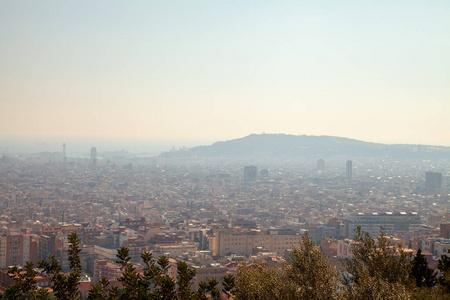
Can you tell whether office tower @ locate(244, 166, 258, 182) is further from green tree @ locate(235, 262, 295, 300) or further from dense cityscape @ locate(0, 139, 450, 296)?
green tree @ locate(235, 262, 295, 300)

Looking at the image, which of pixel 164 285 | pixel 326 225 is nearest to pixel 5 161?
pixel 326 225

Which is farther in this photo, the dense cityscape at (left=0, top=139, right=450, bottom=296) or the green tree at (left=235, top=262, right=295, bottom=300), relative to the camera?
the dense cityscape at (left=0, top=139, right=450, bottom=296)

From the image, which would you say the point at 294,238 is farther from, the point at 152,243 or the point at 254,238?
the point at 152,243

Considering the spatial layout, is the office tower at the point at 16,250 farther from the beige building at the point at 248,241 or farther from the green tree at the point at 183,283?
the green tree at the point at 183,283

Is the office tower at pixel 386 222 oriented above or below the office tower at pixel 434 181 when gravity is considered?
below

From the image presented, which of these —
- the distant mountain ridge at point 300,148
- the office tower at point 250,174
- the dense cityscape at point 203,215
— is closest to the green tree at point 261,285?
the dense cityscape at point 203,215

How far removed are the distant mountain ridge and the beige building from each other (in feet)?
439

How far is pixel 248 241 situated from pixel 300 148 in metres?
143

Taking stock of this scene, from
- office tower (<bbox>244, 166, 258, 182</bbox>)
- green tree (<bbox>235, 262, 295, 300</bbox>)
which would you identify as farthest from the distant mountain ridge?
green tree (<bbox>235, 262, 295, 300</bbox>)

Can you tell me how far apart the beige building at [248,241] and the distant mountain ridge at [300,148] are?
134 metres

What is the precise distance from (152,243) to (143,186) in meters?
51.8

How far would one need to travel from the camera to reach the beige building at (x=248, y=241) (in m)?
32.1

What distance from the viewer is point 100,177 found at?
9506cm

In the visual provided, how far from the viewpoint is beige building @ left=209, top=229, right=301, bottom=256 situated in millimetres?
32062
